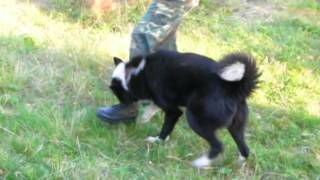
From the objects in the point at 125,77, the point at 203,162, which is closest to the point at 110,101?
the point at 125,77

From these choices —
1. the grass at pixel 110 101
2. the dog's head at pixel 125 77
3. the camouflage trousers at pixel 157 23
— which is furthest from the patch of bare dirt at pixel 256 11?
the dog's head at pixel 125 77

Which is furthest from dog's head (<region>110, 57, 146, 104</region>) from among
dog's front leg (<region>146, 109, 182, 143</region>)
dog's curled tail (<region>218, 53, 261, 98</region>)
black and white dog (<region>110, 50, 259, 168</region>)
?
dog's curled tail (<region>218, 53, 261, 98</region>)

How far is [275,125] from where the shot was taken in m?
4.54

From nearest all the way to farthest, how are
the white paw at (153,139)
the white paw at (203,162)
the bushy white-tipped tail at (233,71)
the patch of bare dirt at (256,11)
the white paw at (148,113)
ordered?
the bushy white-tipped tail at (233,71) → the white paw at (203,162) → the white paw at (153,139) → the white paw at (148,113) → the patch of bare dirt at (256,11)

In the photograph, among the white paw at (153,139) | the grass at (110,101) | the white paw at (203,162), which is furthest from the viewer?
the white paw at (153,139)

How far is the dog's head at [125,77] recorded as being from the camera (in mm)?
4082

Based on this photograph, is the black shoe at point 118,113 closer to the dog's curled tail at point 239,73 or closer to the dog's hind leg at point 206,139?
the dog's hind leg at point 206,139

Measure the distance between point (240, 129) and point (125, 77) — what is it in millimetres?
887

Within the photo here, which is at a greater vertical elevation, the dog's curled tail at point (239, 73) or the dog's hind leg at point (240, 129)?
the dog's curled tail at point (239, 73)

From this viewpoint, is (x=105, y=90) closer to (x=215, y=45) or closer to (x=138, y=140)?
(x=138, y=140)

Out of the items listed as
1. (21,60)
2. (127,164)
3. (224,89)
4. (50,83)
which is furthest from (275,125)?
(21,60)

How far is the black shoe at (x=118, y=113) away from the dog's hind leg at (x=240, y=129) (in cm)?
74

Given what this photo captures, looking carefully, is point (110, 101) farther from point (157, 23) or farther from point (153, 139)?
point (157, 23)

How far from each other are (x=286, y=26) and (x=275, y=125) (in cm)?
227
